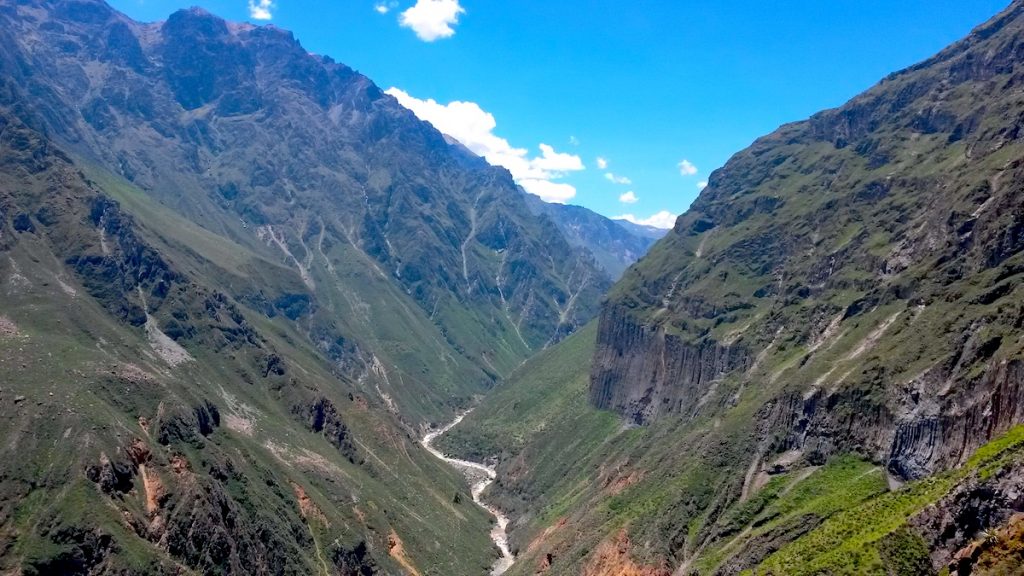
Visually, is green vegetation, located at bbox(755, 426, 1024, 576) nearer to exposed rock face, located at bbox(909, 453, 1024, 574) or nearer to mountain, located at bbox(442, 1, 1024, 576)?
mountain, located at bbox(442, 1, 1024, 576)

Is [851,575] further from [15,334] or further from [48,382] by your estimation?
[15,334]

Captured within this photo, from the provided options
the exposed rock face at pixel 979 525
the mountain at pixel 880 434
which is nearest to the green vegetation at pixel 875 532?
the mountain at pixel 880 434

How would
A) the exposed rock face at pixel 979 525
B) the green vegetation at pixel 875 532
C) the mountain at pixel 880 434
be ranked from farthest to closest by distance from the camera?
the mountain at pixel 880 434 → the green vegetation at pixel 875 532 → the exposed rock face at pixel 979 525

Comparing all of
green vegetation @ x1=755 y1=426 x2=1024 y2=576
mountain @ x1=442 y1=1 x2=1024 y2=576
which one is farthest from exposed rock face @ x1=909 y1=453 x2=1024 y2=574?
green vegetation @ x1=755 y1=426 x2=1024 y2=576

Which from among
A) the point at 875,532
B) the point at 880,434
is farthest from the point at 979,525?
the point at 880,434

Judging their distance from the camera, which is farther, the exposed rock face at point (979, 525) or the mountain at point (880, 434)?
the mountain at point (880, 434)

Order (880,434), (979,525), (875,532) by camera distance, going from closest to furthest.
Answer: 1. (979,525)
2. (875,532)
3. (880,434)

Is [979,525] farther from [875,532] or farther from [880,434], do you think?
[880,434]

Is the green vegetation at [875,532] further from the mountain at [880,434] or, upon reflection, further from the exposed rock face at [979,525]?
the exposed rock face at [979,525]

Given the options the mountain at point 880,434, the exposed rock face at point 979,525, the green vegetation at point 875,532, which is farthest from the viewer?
the mountain at point 880,434

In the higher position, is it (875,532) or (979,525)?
(979,525)

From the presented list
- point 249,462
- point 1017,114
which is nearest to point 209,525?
point 249,462
